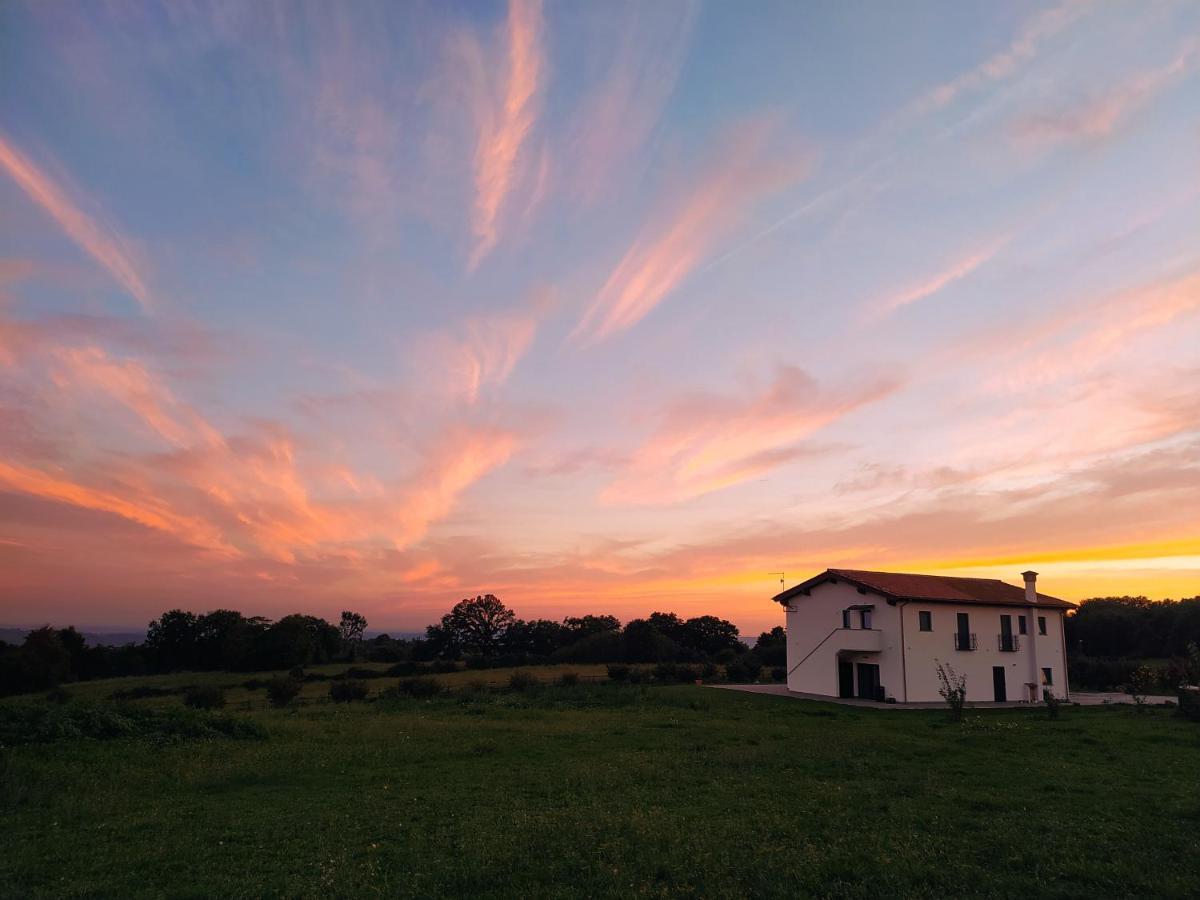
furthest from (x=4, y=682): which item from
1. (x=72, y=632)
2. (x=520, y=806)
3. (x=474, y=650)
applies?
(x=520, y=806)

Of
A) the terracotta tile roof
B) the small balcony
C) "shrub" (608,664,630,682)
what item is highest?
the terracotta tile roof

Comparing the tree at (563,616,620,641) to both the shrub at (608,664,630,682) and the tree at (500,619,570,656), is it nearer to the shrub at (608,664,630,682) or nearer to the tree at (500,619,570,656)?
the tree at (500,619,570,656)

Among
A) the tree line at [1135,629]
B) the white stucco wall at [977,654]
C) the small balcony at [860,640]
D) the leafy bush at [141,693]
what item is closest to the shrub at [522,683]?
the small balcony at [860,640]

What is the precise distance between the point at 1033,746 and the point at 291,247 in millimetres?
27937

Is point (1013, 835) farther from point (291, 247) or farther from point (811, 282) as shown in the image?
point (291, 247)

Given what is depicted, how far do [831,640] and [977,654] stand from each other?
8.10 m

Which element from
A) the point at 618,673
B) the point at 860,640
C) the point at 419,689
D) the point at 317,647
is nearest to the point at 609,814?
the point at 860,640

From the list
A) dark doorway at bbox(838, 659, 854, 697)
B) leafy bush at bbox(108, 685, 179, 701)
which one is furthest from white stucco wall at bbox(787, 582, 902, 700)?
leafy bush at bbox(108, 685, 179, 701)

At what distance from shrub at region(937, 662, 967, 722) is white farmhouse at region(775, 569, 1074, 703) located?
0.50 meters

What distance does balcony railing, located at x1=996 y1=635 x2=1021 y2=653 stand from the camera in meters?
43.0

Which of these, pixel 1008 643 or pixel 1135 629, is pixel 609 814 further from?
pixel 1135 629

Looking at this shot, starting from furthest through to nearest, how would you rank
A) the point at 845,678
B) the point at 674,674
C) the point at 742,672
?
Answer: the point at 742,672 → the point at 674,674 → the point at 845,678

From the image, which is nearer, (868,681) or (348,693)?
(868,681)

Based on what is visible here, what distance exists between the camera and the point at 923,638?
4091 cm
